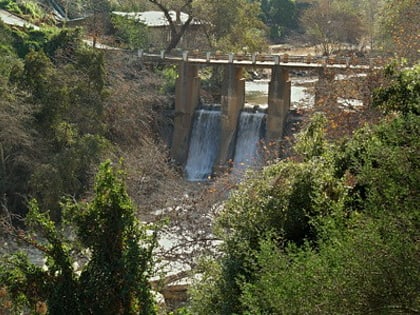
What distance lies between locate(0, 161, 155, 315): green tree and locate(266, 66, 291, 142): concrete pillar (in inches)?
744

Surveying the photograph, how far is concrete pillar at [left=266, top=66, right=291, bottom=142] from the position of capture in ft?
97.2

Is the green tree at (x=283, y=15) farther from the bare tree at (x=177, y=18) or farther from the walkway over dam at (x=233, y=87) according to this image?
the walkway over dam at (x=233, y=87)

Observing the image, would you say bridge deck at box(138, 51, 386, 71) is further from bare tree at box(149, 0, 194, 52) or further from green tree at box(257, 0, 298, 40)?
green tree at box(257, 0, 298, 40)

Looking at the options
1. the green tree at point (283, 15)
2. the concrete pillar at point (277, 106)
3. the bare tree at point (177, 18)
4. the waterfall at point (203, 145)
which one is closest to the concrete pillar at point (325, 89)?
the concrete pillar at point (277, 106)

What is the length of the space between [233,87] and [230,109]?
1079mm

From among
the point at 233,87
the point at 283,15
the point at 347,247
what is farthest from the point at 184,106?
the point at 283,15

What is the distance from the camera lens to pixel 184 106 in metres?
33.0

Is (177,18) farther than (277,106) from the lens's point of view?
Yes

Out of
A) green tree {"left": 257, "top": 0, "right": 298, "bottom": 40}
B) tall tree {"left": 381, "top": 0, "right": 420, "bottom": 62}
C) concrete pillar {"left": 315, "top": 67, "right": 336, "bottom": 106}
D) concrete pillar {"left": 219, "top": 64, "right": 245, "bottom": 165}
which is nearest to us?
concrete pillar {"left": 315, "top": 67, "right": 336, "bottom": 106}

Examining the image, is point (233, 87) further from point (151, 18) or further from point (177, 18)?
point (151, 18)

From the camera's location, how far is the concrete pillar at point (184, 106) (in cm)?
3244

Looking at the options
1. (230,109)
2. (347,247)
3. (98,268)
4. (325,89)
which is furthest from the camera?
(230,109)

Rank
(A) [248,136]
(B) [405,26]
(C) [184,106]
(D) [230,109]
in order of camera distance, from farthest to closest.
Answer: (C) [184,106] → (D) [230,109] → (A) [248,136] → (B) [405,26]

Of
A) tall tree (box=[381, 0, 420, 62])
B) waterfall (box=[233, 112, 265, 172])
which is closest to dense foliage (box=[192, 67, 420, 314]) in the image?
tall tree (box=[381, 0, 420, 62])
